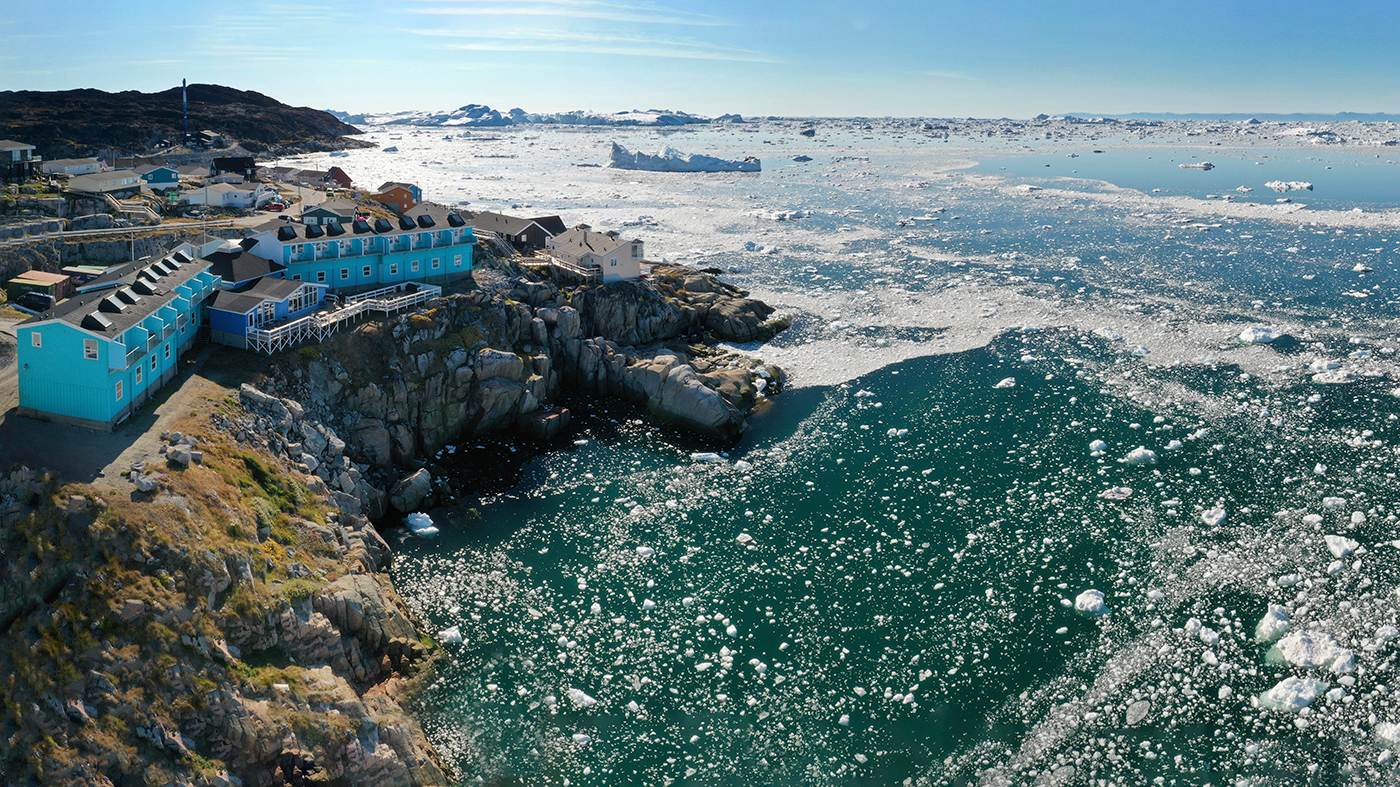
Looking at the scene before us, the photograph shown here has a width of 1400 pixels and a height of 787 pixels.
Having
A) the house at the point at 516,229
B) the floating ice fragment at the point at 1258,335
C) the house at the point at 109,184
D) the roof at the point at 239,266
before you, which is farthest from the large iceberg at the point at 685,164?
the roof at the point at 239,266

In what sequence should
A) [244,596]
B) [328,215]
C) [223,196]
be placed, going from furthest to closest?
[223,196]
[328,215]
[244,596]

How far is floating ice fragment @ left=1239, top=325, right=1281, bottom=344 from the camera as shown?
189 ft

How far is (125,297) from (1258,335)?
223ft

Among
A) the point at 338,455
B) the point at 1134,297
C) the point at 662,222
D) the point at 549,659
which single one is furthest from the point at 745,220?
the point at 549,659

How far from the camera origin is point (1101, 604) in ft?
103

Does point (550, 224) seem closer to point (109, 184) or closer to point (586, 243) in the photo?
point (586, 243)

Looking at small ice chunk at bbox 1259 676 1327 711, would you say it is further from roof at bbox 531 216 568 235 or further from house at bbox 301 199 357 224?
roof at bbox 531 216 568 235

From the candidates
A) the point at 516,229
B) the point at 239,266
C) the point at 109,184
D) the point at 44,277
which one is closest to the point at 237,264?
the point at 239,266

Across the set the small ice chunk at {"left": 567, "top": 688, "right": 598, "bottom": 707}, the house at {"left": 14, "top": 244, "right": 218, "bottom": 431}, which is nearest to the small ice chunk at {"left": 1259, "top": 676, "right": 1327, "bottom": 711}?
the small ice chunk at {"left": 567, "top": 688, "right": 598, "bottom": 707}

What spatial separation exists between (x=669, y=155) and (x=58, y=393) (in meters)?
150

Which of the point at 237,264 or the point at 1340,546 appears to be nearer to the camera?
the point at 1340,546

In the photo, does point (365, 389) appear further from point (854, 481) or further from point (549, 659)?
point (854, 481)

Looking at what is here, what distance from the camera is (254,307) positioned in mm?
39250

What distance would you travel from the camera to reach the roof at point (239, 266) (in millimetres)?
43000
